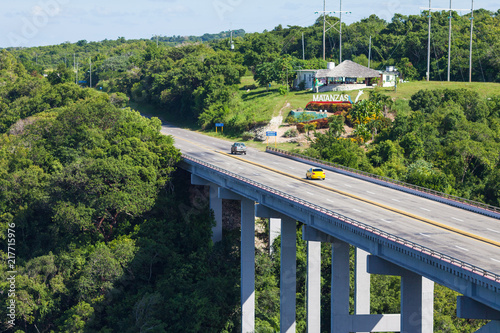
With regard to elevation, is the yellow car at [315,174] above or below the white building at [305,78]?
below

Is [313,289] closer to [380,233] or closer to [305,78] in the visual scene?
[380,233]

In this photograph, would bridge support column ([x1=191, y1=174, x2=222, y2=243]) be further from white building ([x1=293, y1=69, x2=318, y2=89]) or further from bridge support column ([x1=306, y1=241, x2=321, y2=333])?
white building ([x1=293, y1=69, x2=318, y2=89])

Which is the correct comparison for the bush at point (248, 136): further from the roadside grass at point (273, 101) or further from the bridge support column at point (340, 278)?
the bridge support column at point (340, 278)

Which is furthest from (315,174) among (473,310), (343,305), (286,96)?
(286,96)

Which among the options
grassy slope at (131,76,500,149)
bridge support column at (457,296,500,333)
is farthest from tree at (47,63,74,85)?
bridge support column at (457,296,500,333)

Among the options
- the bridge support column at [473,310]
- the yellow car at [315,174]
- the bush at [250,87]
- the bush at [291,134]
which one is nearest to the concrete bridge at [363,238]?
the bridge support column at [473,310]
